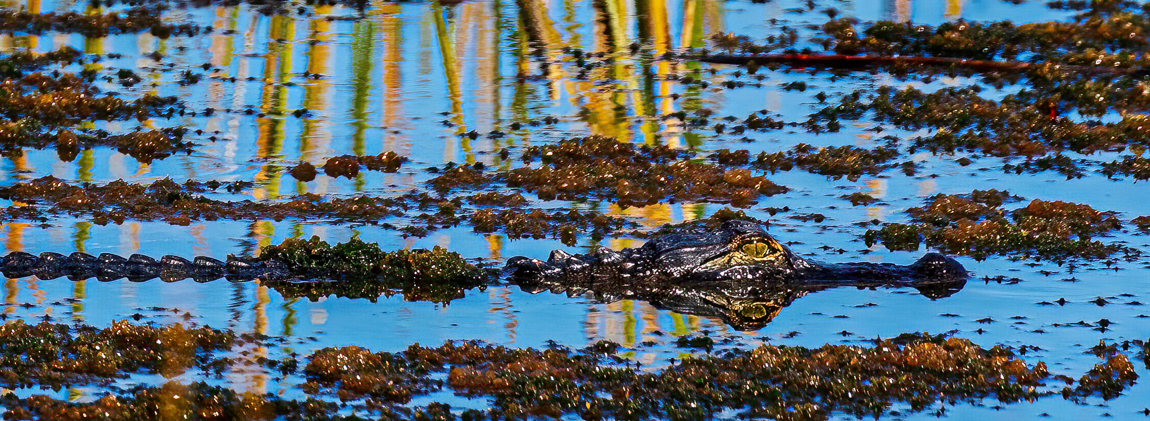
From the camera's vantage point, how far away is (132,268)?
423 inches

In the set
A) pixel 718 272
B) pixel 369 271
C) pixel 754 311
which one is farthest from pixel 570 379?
pixel 369 271

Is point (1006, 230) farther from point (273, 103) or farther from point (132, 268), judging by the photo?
point (273, 103)

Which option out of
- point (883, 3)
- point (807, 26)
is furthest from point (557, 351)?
point (883, 3)

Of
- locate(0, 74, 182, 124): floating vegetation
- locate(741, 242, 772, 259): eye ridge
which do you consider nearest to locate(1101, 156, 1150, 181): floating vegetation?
locate(741, 242, 772, 259): eye ridge

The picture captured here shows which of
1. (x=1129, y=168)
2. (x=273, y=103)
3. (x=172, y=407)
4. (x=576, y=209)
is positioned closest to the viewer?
(x=172, y=407)

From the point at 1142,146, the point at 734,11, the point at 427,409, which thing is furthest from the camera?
the point at 734,11

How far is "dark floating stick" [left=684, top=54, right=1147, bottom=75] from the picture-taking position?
17797 millimetres

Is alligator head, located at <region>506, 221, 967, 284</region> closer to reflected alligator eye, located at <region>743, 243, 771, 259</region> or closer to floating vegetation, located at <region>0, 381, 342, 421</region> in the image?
reflected alligator eye, located at <region>743, 243, 771, 259</region>

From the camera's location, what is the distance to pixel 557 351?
879cm

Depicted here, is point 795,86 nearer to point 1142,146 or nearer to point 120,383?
point 1142,146

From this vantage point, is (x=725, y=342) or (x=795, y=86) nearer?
(x=725, y=342)

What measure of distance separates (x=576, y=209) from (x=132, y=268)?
12.6 ft

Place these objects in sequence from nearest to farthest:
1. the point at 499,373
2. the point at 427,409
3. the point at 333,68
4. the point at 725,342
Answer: the point at 427,409, the point at 499,373, the point at 725,342, the point at 333,68

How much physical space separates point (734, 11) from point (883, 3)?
6.93 ft
